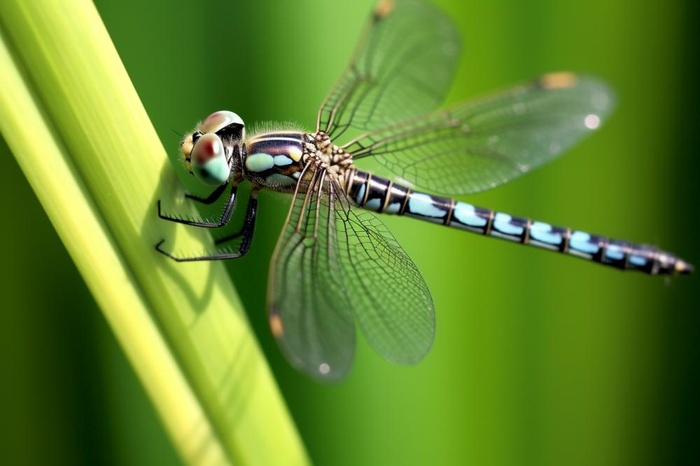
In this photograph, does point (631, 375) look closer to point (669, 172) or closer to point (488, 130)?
point (669, 172)

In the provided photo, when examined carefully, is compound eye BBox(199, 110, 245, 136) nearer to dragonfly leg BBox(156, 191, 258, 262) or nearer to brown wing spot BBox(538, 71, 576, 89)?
dragonfly leg BBox(156, 191, 258, 262)

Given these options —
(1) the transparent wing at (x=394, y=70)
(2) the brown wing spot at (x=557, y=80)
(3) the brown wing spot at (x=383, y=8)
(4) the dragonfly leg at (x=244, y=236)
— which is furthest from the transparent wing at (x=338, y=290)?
(2) the brown wing spot at (x=557, y=80)

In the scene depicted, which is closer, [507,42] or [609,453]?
[507,42]

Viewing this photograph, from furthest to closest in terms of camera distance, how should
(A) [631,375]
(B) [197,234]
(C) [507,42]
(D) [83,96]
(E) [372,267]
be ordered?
(A) [631,375]
(C) [507,42]
(E) [372,267]
(B) [197,234]
(D) [83,96]

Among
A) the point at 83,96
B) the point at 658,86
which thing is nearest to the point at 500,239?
the point at 658,86

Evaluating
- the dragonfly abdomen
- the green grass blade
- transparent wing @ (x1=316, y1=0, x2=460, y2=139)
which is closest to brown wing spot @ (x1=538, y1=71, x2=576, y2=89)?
transparent wing @ (x1=316, y1=0, x2=460, y2=139)

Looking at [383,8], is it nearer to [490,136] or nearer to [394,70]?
[394,70]

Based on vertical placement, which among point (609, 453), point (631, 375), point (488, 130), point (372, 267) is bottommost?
point (609, 453)

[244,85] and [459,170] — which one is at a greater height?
[244,85]
